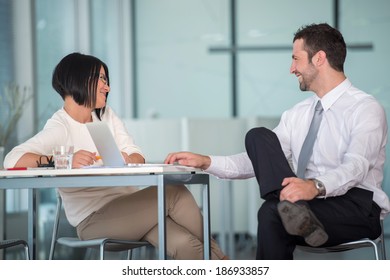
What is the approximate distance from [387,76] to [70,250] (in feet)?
11.4

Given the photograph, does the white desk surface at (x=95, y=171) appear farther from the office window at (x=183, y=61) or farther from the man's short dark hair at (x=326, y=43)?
the office window at (x=183, y=61)

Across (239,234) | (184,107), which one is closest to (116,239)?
(239,234)

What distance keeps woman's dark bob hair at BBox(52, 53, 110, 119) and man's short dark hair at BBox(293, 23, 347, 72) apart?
767 millimetres

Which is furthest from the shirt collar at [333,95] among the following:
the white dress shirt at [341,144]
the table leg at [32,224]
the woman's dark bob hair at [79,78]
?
the table leg at [32,224]

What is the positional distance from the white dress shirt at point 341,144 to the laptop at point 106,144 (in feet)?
1.60

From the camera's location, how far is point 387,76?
7203mm

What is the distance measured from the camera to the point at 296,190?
2248 millimetres

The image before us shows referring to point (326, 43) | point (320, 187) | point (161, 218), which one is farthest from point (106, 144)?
point (326, 43)

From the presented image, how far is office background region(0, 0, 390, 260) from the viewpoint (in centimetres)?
728

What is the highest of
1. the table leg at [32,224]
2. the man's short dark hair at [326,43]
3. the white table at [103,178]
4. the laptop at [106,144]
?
the man's short dark hair at [326,43]

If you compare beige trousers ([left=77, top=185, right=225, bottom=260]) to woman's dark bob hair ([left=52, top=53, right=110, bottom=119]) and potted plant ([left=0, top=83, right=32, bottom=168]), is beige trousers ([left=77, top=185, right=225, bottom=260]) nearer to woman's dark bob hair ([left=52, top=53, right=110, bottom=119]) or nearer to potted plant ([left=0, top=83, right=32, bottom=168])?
woman's dark bob hair ([left=52, top=53, right=110, bottom=119])

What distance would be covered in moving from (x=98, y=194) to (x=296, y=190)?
0.88 metres

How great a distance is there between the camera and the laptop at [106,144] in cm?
239
